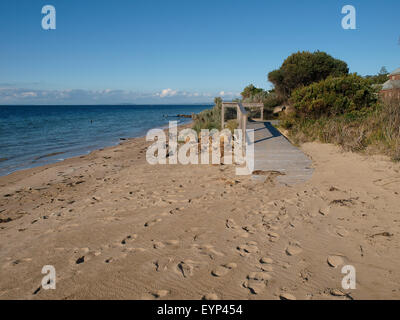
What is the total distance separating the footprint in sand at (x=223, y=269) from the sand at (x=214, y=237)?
0.04 ft

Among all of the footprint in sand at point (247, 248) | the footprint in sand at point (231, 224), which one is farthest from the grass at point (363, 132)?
the footprint in sand at point (247, 248)

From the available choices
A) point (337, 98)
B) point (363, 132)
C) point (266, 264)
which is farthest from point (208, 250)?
point (337, 98)

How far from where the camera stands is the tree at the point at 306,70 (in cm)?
1881

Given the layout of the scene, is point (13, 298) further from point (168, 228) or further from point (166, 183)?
point (166, 183)

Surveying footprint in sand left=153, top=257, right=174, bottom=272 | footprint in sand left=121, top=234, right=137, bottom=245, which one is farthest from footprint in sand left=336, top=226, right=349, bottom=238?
footprint in sand left=121, top=234, right=137, bottom=245

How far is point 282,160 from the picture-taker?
6.74 metres

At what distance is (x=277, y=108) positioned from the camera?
1906cm

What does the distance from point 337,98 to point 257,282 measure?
9950 millimetres

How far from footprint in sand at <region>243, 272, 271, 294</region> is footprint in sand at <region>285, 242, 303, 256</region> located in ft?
1.73

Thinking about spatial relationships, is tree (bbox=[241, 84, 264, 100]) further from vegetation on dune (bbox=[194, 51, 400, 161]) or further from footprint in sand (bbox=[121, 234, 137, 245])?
footprint in sand (bbox=[121, 234, 137, 245])

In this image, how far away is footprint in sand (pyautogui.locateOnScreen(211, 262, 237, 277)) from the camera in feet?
8.97

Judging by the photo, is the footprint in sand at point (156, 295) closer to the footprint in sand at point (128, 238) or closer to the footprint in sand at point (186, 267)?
the footprint in sand at point (186, 267)

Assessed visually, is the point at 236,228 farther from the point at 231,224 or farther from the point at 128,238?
the point at 128,238
